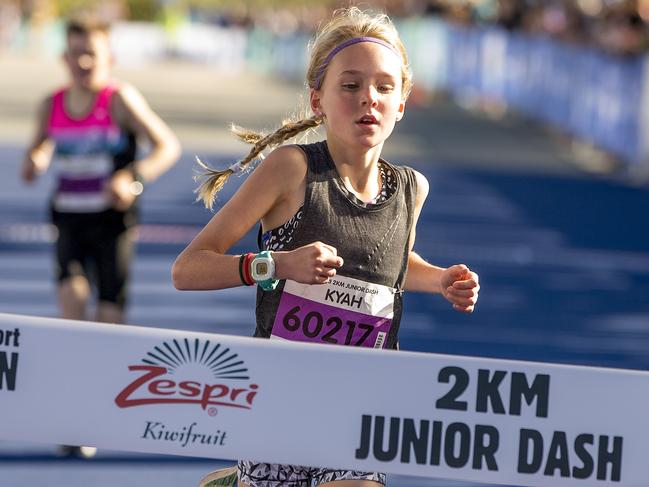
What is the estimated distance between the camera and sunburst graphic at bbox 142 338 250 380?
136 inches

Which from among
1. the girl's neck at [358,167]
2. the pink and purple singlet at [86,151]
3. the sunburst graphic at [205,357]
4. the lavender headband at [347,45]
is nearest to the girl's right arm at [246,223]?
the girl's neck at [358,167]

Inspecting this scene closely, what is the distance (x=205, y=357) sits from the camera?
3.46 metres

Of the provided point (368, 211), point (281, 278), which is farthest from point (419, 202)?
point (281, 278)

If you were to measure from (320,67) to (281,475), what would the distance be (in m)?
1.04

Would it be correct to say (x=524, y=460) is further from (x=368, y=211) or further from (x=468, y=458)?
(x=368, y=211)

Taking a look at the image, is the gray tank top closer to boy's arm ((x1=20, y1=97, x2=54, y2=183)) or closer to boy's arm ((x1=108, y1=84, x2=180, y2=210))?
boy's arm ((x1=108, y1=84, x2=180, y2=210))

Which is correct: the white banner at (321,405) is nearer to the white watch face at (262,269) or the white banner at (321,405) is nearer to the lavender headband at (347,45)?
the white watch face at (262,269)

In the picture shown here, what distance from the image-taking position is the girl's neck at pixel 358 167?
4.20 m

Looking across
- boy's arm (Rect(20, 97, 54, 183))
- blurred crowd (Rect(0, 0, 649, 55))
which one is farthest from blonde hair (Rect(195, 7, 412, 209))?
boy's arm (Rect(20, 97, 54, 183))

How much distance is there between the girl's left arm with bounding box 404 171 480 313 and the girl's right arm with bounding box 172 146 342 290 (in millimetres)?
392

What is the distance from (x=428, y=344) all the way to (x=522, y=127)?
19.3 m

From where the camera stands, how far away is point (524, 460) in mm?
3404

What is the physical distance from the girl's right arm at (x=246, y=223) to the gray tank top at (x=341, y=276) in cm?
5

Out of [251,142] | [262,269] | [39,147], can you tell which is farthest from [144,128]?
[262,269]
